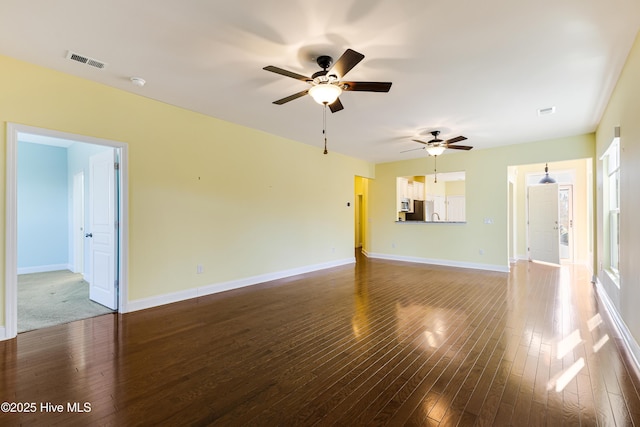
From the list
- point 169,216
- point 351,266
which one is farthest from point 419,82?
point 351,266

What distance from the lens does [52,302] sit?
4.04m

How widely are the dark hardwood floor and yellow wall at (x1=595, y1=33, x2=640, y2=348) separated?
358mm

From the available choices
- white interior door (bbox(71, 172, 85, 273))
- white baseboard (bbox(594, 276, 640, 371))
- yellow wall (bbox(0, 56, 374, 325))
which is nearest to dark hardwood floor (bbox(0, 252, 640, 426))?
white baseboard (bbox(594, 276, 640, 371))

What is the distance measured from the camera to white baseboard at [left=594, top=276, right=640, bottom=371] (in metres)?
2.47

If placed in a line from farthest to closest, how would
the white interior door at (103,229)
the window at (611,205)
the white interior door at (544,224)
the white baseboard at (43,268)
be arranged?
the white interior door at (544,224), the white baseboard at (43,268), the window at (611,205), the white interior door at (103,229)

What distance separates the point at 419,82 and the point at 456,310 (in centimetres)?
290

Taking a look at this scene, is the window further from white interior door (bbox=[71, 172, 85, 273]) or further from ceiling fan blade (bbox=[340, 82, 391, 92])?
white interior door (bbox=[71, 172, 85, 273])

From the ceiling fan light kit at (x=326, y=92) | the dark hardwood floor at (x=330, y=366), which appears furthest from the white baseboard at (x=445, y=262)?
the ceiling fan light kit at (x=326, y=92)

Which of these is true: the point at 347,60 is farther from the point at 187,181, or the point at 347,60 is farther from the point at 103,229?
the point at 103,229

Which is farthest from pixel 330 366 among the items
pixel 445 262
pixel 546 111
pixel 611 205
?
pixel 445 262

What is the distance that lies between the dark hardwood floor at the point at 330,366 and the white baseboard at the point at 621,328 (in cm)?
7

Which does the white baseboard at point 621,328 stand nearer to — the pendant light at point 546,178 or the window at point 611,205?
the window at point 611,205

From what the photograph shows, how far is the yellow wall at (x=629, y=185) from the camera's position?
2.55 m

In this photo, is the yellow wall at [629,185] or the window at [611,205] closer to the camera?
the yellow wall at [629,185]
